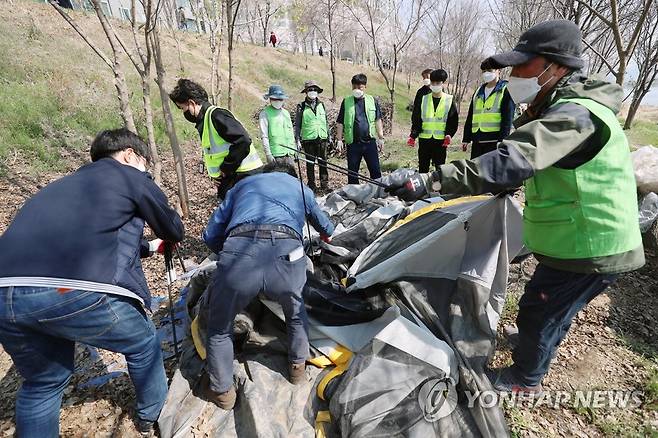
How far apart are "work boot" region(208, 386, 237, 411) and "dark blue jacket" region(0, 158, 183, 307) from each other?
701 millimetres

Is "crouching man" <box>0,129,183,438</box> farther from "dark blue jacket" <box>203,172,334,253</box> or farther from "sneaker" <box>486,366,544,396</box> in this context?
"sneaker" <box>486,366,544,396</box>

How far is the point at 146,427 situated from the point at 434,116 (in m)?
4.81

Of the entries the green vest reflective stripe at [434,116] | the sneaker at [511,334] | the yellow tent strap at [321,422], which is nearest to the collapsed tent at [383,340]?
the yellow tent strap at [321,422]

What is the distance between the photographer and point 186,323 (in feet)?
9.24

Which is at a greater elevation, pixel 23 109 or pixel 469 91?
pixel 23 109

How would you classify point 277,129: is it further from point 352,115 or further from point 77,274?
point 77,274

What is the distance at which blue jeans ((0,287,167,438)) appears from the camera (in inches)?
60.9

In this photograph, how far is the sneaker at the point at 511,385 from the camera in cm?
217

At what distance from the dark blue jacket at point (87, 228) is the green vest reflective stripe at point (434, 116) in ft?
14.0

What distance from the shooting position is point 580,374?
2.42 meters

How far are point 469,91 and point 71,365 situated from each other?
122ft

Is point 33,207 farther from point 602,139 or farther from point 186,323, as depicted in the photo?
point 602,139

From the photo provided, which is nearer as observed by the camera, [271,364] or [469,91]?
[271,364]

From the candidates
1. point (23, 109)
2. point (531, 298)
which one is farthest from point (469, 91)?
point (531, 298)
